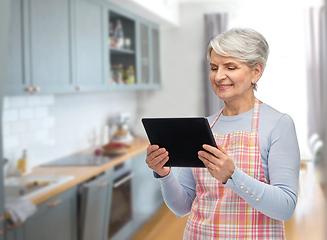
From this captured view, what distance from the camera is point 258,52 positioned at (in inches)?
40.6

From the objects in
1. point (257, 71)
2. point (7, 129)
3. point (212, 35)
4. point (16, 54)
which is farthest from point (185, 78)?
point (257, 71)

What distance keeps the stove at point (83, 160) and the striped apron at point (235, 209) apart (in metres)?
1.66

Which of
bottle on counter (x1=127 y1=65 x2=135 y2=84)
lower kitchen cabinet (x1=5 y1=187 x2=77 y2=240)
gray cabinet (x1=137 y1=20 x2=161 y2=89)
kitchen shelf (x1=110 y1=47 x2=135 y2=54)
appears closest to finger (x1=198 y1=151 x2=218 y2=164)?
lower kitchen cabinet (x1=5 y1=187 x2=77 y2=240)

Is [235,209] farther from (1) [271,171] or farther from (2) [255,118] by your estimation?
(2) [255,118]

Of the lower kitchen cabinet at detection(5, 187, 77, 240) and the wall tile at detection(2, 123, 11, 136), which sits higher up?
the wall tile at detection(2, 123, 11, 136)

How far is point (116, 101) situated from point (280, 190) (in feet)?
10.7

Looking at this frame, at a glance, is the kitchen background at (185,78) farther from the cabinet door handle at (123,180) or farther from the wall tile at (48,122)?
the cabinet door handle at (123,180)

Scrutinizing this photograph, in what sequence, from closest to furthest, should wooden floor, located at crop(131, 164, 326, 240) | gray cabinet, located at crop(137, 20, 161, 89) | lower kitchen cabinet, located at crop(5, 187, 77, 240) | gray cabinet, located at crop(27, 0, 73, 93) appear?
lower kitchen cabinet, located at crop(5, 187, 77, 240) < gray cabinet, located at crop(27, 0, 73, 93) < wooden floor, located at crop(131, 164, 326, 240) < gray cabinet, located at crop(137, 20, 161, 89)

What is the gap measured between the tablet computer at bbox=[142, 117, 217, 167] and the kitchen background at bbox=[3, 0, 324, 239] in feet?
6.62

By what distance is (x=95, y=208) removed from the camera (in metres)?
2.41

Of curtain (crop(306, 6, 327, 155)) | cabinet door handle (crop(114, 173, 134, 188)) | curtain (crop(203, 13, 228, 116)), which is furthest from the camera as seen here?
curtain (crop(203, 13, 228, 116))

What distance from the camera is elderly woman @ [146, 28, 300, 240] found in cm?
93

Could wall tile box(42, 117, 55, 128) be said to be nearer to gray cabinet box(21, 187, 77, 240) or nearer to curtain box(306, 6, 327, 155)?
gray cabinet box(21, 187, 77, 240)

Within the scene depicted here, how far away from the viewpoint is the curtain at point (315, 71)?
392 cm
